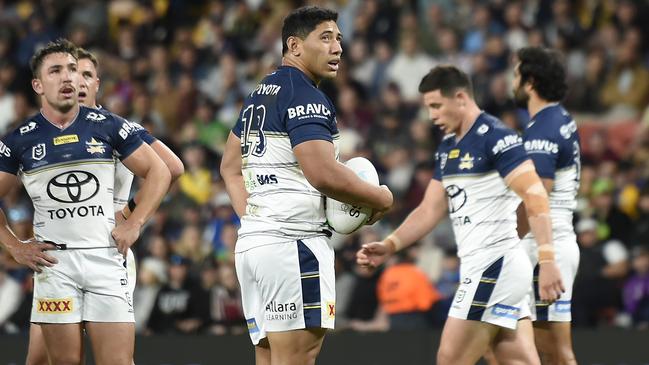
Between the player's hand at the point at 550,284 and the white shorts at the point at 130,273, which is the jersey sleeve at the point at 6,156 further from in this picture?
the player's hand at the point at 550,284

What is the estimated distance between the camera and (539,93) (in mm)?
8344

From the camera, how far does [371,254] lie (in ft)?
23.6

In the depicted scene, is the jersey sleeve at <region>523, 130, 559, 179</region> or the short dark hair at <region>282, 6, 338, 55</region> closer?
the short dark hair at <region>282, 6, 338, 55</region>

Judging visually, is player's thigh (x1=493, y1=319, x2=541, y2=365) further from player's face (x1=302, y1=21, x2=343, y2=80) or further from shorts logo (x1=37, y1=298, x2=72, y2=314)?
shorts logo (x1=37, y1=298, x2=72, y2=314)

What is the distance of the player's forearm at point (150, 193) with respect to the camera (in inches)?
282

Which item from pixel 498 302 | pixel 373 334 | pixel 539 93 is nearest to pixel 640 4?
pixel 373 334

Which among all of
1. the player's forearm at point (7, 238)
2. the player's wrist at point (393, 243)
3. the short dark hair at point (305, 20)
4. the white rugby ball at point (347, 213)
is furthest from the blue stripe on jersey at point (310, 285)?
→ the player's forearm at point (7, 238)

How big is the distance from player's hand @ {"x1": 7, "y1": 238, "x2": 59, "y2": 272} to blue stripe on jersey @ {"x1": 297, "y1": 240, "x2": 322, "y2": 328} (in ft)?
5.54

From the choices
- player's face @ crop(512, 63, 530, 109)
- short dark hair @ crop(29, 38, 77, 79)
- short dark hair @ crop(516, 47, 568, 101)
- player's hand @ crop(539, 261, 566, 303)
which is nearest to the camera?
player's hand @ crop(539, 261, 566, 303)

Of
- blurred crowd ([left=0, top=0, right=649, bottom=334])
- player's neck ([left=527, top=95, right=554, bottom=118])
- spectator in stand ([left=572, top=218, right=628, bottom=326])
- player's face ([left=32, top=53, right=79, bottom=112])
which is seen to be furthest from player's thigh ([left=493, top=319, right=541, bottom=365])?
spectator in stand ([left=572, top=218, right=628, bottom=326])

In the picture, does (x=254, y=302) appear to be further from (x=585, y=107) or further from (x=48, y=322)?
(x=585, y=107)

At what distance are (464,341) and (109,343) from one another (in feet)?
7.36

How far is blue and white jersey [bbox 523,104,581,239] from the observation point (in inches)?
315

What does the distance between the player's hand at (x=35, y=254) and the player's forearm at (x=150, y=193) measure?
53 centimetres
